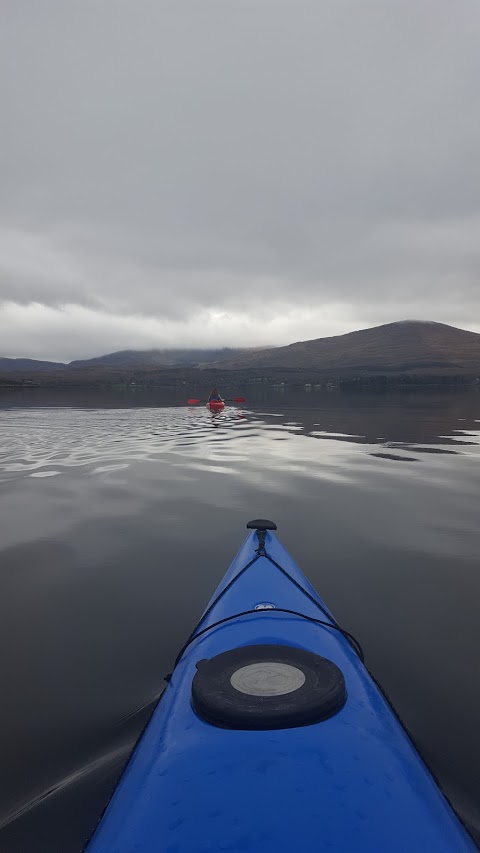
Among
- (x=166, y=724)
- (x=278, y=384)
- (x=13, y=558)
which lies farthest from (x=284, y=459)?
(x=278, y=384)

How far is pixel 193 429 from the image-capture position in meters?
26.1

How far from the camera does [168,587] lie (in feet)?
21.5

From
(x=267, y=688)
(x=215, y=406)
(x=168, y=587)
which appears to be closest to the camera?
(x=267, y=688)

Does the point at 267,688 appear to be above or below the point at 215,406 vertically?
above

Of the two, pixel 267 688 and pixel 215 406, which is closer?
pixel 267 688

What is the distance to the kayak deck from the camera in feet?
6.74

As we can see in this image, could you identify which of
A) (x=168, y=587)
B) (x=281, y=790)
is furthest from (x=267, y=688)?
(x=168, y=587)

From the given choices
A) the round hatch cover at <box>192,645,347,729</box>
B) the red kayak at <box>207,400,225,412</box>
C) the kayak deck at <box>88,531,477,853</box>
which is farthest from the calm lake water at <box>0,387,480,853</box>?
the red kayak at <box>207,400,225,412</box>

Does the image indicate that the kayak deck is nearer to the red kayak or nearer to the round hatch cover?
the round hatch cover

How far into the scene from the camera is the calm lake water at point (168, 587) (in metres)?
3.60

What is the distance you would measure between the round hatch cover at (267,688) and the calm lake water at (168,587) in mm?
1248

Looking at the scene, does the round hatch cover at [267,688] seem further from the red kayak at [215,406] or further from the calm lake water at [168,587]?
the red kayak at [215,406]

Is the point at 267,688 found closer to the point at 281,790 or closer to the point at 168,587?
the point at 281,790

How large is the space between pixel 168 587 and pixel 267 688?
3.82 meters
